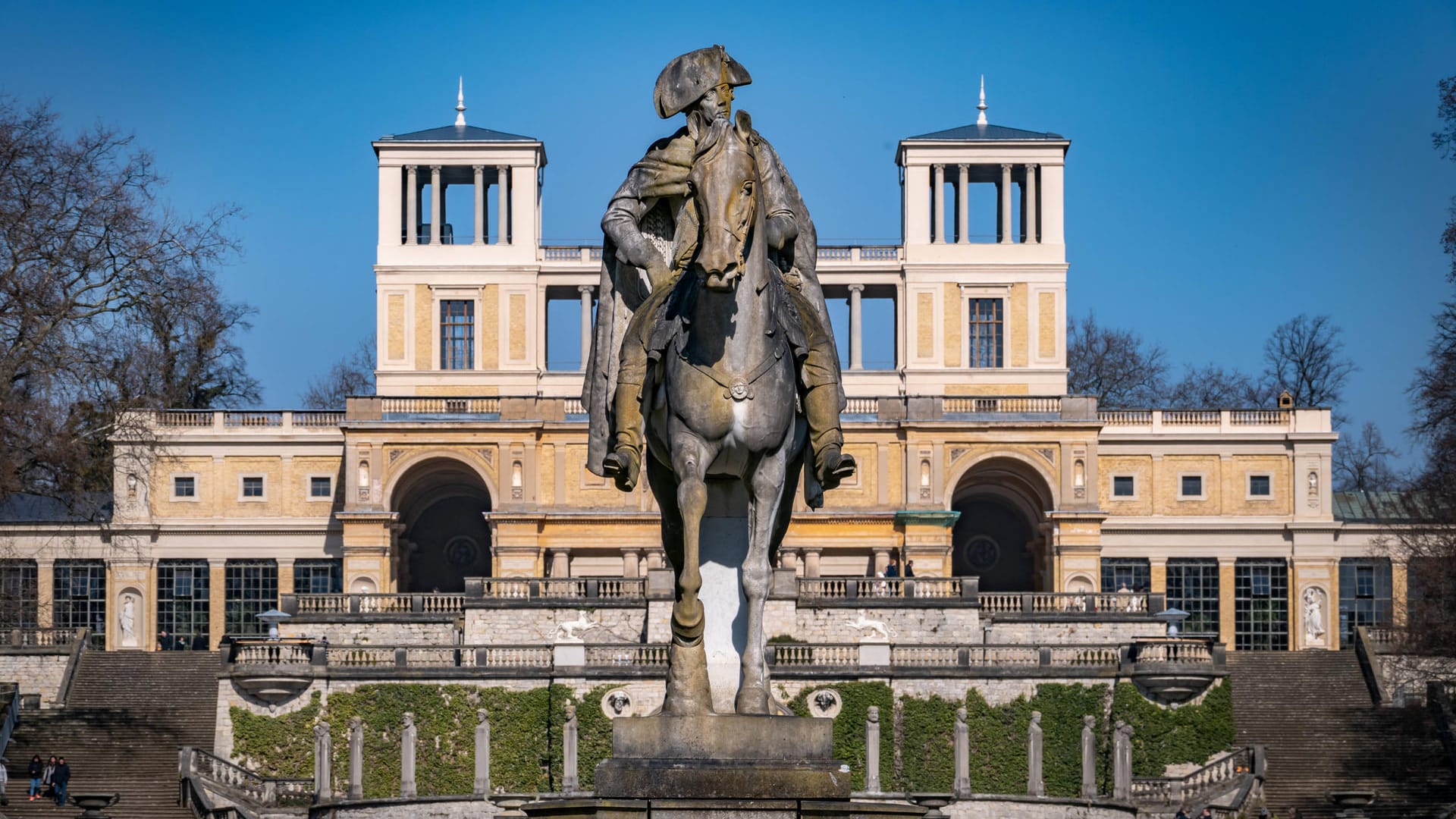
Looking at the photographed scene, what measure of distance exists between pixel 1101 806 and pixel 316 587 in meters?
33.9

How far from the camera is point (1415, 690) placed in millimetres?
53344

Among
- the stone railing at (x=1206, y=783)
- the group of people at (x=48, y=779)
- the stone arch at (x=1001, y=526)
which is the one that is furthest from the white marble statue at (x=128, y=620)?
the stone railing at (x=1206, y=783)

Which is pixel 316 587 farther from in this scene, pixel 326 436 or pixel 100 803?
pixel 100 803

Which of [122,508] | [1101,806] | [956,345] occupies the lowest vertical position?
[1101,806]

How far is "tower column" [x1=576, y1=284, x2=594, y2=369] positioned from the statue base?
197ft

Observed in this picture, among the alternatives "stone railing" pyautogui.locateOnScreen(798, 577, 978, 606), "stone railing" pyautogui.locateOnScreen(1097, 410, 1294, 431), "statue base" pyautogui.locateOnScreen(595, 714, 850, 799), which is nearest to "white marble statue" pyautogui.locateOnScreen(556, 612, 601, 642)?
"stone railing" pyautogui.locateOnScreen(798, 577, 978, 606)

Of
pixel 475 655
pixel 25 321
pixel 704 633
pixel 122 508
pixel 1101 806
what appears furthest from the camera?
pixel 122 508

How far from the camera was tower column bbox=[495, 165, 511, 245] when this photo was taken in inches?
2857

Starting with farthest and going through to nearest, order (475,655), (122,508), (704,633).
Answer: (122,508) → (475,655) → (704,633)

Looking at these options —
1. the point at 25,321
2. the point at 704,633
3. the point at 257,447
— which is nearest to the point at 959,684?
the point at 25,321

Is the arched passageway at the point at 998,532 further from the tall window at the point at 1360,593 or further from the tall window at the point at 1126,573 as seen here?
the tall window at the point at 1360,593

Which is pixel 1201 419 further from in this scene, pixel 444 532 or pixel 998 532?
pixel 444 532

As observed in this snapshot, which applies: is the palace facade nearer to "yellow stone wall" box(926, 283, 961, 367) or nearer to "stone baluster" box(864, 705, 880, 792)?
"yellow stone wall" box(926, 283, 961, 367)

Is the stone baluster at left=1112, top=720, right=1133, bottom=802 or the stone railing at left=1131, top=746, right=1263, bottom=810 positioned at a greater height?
the stone baluster at left=1112, top=720, right=1133, bottom=802
